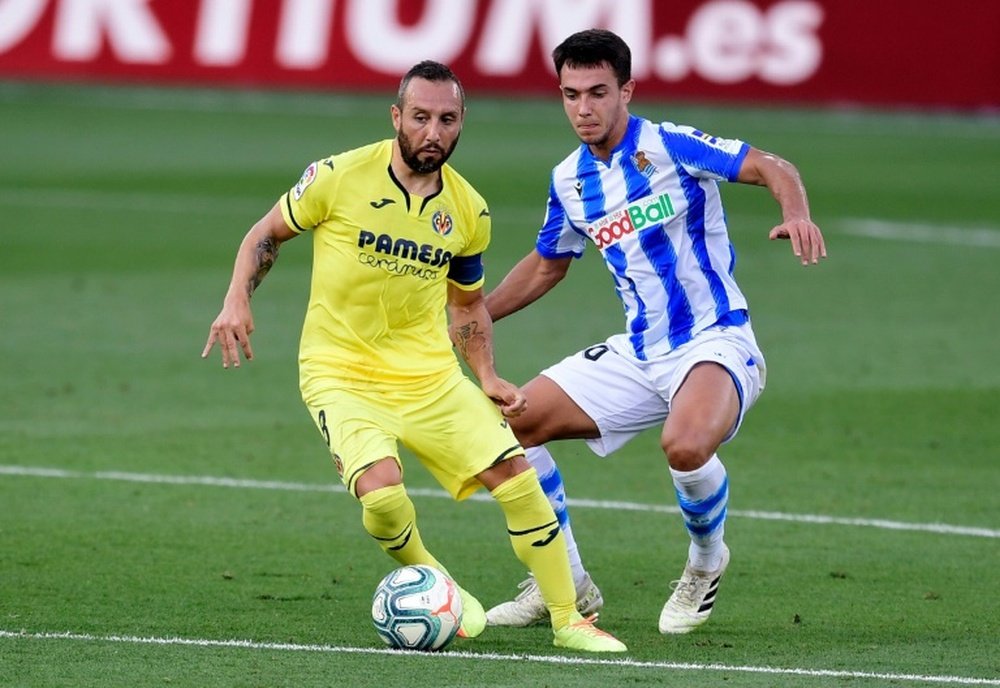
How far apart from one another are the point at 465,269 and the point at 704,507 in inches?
51.5

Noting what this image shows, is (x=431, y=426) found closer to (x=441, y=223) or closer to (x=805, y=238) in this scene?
(x=441, y=223)

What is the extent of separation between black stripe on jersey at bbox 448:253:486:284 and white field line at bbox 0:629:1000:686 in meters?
1.49

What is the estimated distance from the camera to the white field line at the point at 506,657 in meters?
6.74

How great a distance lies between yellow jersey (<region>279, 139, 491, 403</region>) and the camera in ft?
24.3

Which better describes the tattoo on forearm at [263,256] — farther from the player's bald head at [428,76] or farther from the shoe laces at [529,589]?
the shoe laces at [529,589]

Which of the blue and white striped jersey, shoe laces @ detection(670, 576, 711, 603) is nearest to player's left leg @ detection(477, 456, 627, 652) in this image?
shoe laces @ detection(670, 576, 711, 603)

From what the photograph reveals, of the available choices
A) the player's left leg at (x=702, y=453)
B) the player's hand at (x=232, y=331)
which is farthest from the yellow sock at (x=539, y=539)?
the player's hand at (x=232, y=331)

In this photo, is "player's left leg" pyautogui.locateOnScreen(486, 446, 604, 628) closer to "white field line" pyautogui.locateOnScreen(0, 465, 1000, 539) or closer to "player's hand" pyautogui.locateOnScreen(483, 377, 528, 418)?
"player's hand" pyautogui.locateOnScreen(483, 377, 528, 418)

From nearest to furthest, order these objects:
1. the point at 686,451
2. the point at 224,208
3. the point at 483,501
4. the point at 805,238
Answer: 1. the point at 805,238
2. the point at 686,451
3. the point at 483,501
4. the point at 224,208

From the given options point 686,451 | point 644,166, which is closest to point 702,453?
point 686,451

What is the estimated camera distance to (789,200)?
7469 millimetres

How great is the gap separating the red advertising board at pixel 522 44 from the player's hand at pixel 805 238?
20.0m

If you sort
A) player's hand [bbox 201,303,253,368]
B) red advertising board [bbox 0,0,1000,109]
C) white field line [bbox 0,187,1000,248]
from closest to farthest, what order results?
1. player's hand [bbox 201,303,253,368]
2. white field line [bbox 0,187,1000,248]
3. red advertising board [bbox 0,0,1000,109]

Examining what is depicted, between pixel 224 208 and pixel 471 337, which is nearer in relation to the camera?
pixel 471 337
